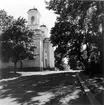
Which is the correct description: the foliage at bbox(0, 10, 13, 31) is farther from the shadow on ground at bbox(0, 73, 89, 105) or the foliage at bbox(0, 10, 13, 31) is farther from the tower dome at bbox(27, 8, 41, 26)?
the tower dome at bbox(27, 8, 41, 26)

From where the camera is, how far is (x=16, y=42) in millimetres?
23766

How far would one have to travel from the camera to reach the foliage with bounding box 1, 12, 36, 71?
75.2 ft

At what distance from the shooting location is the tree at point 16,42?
902 inches

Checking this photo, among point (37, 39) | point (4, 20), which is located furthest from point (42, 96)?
point (37, 39)

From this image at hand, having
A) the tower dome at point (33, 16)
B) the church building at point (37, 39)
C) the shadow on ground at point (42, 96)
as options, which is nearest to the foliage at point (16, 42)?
the shadow on ground at point (42, 96)

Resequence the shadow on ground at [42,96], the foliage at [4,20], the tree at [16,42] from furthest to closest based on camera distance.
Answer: the foliage at [4,20] < the tree at [16,42] < the shadow on ground at [42,96]

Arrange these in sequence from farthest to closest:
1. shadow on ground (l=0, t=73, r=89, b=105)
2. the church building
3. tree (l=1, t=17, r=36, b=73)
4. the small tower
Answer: the small tower < the church building < tree (l=1, t=17, r=36, b=73) < shadow on ground (l=0, t=73, r=89, b=105)

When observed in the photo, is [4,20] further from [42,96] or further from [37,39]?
[42,96]

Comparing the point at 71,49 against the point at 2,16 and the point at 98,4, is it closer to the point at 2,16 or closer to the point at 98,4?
the point at 2,16

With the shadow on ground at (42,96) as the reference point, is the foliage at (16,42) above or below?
above

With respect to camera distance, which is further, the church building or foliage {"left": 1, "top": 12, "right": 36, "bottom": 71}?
the church building

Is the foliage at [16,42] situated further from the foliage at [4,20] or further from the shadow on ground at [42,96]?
the shadow on ground at [42,96]

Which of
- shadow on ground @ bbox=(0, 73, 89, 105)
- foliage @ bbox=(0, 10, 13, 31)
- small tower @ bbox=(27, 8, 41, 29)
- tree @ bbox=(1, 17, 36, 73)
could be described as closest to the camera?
shadow on ground @ bbox=(0, 73, 89, 105)

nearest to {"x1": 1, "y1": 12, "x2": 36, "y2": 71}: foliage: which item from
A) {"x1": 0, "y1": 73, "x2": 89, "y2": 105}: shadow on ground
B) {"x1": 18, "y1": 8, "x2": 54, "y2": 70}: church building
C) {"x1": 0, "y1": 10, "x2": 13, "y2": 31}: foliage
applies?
{"x1": 0, "y1": 10, "x2": 13, "y2": 31}: foliage
